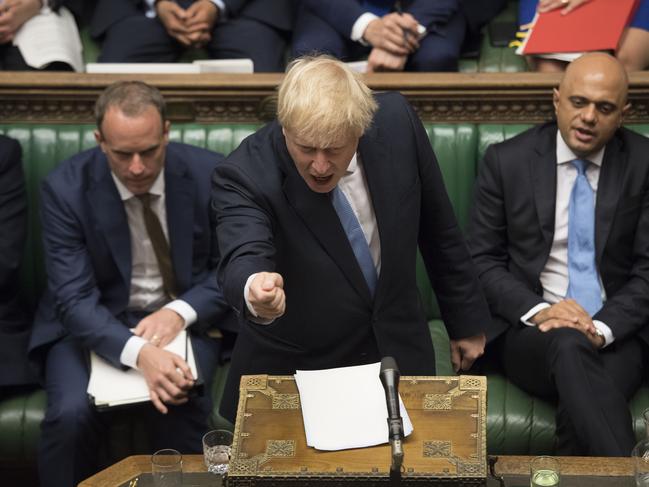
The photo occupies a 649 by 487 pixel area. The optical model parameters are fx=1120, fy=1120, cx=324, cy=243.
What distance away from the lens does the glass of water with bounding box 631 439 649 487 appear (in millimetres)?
2225

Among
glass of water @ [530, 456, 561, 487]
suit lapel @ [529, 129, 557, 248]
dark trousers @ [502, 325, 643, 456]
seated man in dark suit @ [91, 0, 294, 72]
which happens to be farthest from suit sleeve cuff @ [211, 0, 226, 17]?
glass of water @ [530, 456, 561, 487]

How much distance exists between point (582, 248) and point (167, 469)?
154 centimetres

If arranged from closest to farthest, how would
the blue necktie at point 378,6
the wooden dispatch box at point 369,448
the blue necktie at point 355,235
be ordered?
the wooden dispatch box at point 369,448
the blue necktie at point 355,235
the blue necktie at point 378,6

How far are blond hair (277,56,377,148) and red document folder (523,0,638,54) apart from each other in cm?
176

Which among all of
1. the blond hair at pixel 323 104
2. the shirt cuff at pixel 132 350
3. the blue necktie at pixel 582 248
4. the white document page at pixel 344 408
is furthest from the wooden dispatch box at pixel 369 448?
the blue necktie at pixel 582 248

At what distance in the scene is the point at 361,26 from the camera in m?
3.96

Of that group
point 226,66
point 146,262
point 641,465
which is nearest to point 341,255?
point 641,465

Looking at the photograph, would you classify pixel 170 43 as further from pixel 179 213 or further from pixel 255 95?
pixel 179 213

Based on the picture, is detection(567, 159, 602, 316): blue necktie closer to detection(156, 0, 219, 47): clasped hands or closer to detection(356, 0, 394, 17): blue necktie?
detection(356, 0, 394, 17): blue necktie

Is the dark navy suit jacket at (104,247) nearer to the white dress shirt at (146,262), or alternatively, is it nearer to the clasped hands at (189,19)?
the white dress shirt at (146,262)

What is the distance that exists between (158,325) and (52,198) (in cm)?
48

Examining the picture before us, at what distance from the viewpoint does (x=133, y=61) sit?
4.10 m

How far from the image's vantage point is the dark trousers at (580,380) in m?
2.92

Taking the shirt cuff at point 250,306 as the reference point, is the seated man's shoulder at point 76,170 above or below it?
below
